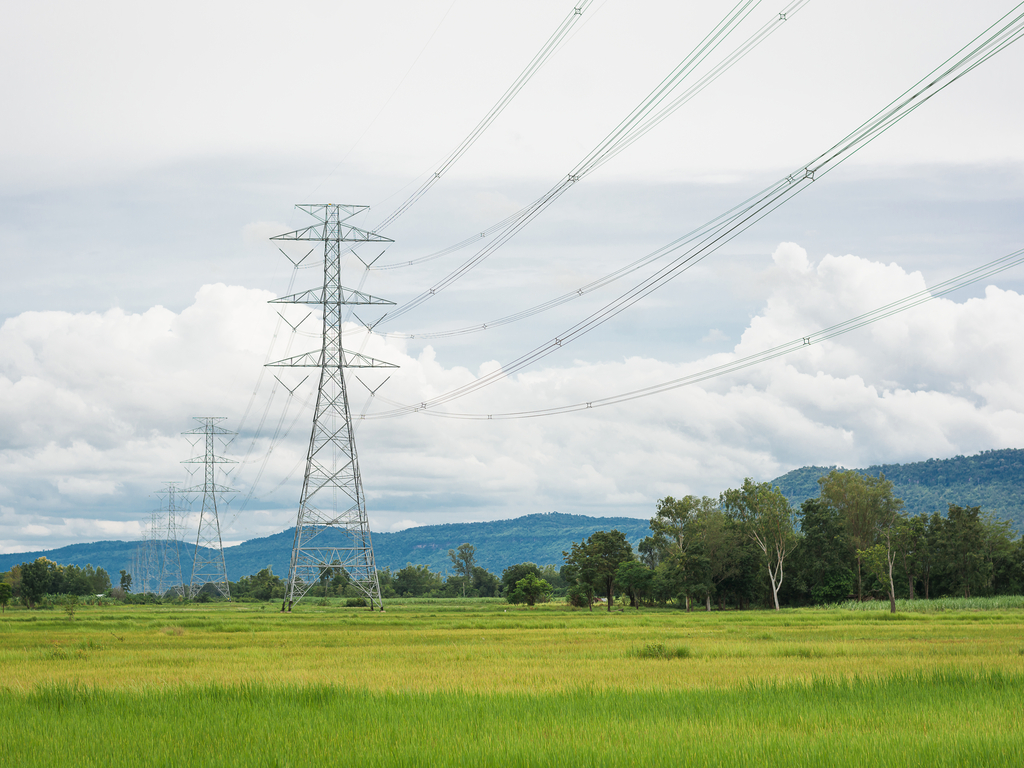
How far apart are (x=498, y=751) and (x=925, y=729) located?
28.4 ft

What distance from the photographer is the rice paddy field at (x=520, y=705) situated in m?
14.0

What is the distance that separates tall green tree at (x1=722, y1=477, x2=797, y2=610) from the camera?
103m

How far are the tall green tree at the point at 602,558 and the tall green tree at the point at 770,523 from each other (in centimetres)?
2021

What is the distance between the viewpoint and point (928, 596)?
351 feet

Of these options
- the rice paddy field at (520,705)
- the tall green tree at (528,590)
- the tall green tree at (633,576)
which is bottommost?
the tall green tree at (528,590)

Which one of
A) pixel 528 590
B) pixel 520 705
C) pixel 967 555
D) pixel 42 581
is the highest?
pixel 520 705

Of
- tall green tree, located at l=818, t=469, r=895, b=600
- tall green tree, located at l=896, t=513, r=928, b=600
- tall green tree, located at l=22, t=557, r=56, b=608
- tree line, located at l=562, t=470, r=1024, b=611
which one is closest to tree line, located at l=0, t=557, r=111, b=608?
tall green tree, located at l=22, t=557, r=56, b=608

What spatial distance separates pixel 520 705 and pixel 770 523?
90.6 metres

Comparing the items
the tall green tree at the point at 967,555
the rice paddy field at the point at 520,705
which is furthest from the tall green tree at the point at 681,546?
the rice paddy field at the point at 520,705

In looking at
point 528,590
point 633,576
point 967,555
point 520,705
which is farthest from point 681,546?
point 520,705

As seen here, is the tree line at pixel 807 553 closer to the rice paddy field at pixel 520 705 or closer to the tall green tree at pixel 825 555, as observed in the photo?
the tall green tree at pixel 825 555

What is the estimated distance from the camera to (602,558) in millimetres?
119438

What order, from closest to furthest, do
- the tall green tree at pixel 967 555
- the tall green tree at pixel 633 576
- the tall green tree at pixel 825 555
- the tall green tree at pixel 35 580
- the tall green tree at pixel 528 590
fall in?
the tall green tree at pixel 967 555 < the tall green tree at pixel 825 555 < the tall green tree at pixel 633 576 < the tall green tree at pixel 528 590 < the tall green tree at pixel 35 580

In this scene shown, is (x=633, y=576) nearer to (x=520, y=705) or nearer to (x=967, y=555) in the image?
(x=967, y=555)
